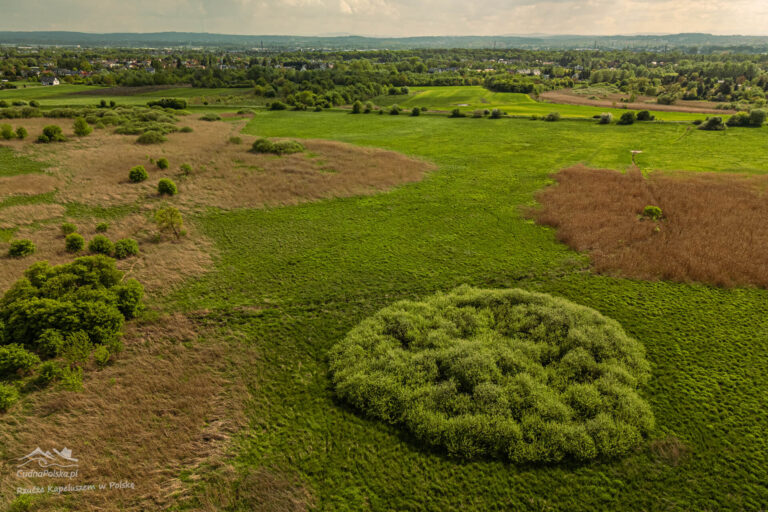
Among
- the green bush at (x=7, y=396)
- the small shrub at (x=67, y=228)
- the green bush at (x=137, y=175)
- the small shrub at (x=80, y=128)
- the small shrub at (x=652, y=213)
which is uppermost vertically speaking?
the small shrub at (x=80, y=128)

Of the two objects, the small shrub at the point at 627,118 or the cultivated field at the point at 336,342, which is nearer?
the cultivated field at the point at 336,342

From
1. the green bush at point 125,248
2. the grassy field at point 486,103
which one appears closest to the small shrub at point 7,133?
the green bush at point 125,248

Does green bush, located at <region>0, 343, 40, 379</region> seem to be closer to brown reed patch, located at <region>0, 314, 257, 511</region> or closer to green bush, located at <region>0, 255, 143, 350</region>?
green bush, located at <region>0, 255, 143, 350</region>

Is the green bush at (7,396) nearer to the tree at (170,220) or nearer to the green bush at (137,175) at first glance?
the tree at (170,220)

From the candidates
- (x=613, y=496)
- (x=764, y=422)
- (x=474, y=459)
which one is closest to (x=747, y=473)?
(x=764, y=422)

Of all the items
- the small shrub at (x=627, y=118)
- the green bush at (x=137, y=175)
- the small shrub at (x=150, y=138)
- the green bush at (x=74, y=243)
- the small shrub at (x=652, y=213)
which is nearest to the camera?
the green bush at (x=74, y=243)

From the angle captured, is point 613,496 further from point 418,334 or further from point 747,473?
point 418,334
